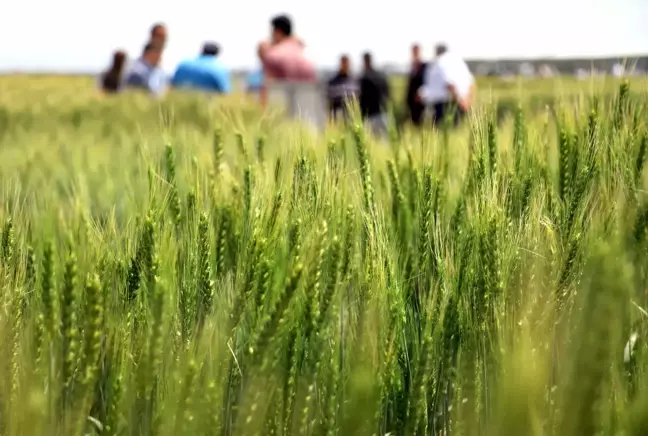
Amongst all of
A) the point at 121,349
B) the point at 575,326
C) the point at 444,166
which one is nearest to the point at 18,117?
the point at 444,166

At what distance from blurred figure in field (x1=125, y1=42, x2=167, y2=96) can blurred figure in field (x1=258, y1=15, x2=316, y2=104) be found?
938 millimetres

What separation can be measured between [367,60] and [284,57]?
268 cm

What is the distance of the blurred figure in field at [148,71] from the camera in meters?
5.38

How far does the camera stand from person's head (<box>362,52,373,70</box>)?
7.17m

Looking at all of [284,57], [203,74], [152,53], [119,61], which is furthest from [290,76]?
[119,61]

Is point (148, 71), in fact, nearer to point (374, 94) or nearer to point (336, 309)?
Answer: point (374, 94)

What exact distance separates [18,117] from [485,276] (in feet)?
11.5

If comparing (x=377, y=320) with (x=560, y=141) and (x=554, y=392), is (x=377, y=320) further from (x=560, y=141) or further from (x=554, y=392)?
(x=560, y=141)

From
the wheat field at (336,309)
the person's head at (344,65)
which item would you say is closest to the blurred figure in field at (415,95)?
the person's head at (344,65)

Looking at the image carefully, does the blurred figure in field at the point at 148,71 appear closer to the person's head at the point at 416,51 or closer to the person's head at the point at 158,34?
the person's head at the point at 158,34

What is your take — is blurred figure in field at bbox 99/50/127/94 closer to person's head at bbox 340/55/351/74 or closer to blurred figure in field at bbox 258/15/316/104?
blurred figure in field at bbox 258/15/316/104

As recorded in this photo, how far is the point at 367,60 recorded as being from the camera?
731 centimetres

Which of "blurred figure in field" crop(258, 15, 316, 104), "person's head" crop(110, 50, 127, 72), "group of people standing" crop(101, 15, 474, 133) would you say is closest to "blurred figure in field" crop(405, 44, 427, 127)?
"group of people standing" crop(101, 15, 474, 133)

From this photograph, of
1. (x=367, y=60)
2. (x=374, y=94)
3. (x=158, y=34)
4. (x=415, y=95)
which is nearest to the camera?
(x=158, y=34)
